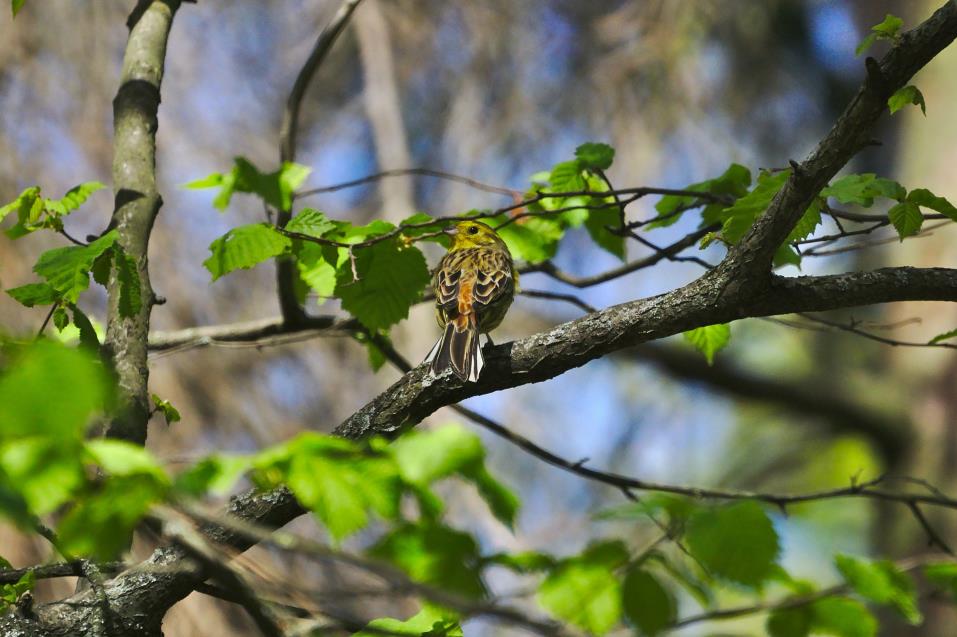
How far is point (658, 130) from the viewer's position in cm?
830

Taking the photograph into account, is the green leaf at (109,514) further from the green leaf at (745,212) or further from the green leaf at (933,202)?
the green leaf at (933,202)

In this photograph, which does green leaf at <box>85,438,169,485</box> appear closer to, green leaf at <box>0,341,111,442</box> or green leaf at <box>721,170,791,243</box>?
green leaf at <box>0,341,111,442</box>

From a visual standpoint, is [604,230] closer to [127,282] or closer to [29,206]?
[127,282]

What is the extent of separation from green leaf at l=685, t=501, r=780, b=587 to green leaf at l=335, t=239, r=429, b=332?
1.42 metres

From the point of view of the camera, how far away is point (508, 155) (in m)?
7.92

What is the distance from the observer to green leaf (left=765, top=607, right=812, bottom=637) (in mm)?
2070

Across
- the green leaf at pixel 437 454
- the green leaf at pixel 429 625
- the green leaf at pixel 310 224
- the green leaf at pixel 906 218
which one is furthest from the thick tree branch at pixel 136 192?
the green leaf at pixel 906 218

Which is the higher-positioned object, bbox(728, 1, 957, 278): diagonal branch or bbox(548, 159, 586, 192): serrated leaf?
bbox(548, 159, 586, 192): serrated leaf

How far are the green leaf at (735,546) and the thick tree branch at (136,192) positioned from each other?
1.54 meters

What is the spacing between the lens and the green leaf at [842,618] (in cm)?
201

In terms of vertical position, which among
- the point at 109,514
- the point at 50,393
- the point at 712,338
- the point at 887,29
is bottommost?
the point at 109,514

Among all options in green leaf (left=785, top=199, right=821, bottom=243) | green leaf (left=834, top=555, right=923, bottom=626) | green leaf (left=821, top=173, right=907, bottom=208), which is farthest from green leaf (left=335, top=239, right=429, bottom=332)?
green leaf (left=834, top=555, right=923, bottom=626)

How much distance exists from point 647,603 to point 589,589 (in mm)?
93

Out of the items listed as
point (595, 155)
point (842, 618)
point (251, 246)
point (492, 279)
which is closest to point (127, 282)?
point (251, 246)
